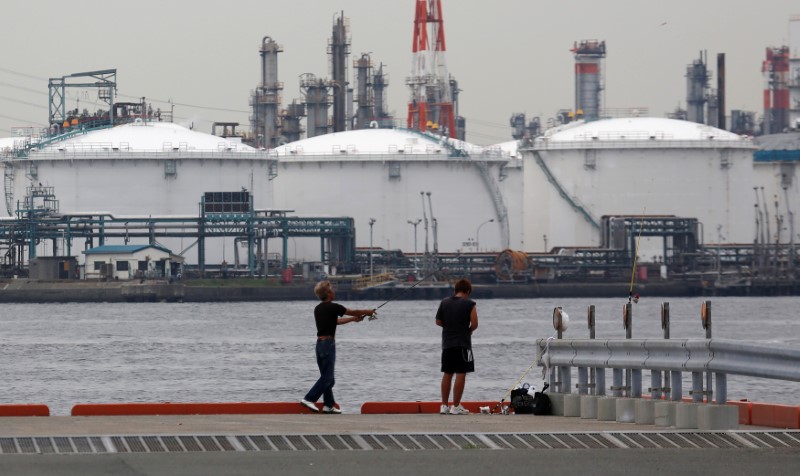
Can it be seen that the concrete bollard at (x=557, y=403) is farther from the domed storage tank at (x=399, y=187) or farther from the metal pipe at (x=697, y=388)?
the domed storage tank at (x=399, y=187)

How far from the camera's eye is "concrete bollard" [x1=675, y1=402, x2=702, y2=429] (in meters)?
16.2

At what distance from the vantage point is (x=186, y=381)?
4466cm

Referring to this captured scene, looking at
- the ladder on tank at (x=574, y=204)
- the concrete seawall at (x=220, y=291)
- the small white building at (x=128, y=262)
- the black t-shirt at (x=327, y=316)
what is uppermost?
→ the ladder on tank at (x=574, y=204)

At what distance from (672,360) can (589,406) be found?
6.81 feet

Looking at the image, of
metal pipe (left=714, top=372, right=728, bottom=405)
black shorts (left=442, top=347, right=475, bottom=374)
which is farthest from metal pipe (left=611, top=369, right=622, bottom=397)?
black shorts (left=442, top=347, right=475, bottom=374)

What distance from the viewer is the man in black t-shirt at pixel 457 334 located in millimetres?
19672

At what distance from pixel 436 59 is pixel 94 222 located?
3344cm

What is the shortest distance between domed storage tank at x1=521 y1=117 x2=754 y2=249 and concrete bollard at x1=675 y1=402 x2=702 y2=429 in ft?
359

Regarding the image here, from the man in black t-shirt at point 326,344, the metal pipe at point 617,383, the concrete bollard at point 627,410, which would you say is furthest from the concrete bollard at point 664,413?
the man in black t-shirt at point 326,344

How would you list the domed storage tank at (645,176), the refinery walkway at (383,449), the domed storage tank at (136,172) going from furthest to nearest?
the domed storage tank at (645,176)
the domed storage tank at (136,172)
the refinery walkway at (383,449)

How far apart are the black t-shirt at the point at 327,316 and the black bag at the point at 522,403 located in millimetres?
2106

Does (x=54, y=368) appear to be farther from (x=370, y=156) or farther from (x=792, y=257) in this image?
(x=792, y=257)

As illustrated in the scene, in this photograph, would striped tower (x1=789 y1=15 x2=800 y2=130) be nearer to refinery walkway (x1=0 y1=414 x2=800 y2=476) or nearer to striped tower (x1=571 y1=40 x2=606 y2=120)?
striped tower (x1=571 y1=40 x2=606 y2=120)

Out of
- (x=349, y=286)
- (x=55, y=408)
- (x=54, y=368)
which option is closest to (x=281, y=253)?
(x=349, y=286)
